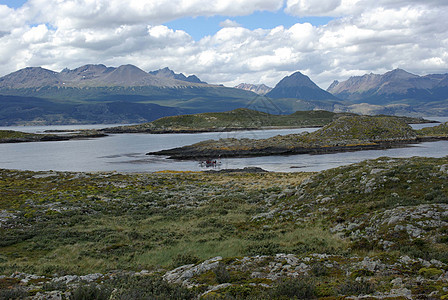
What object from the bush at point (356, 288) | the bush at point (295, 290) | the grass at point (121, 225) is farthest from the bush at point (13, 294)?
the bush at point (356, 288)

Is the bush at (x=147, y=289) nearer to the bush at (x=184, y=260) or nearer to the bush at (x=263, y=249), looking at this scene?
the bush at (x=184, y=260)

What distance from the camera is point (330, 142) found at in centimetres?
12294

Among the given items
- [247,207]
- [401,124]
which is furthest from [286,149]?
[247,207]

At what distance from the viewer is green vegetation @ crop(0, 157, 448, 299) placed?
36.3 feet

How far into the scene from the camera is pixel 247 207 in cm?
3022

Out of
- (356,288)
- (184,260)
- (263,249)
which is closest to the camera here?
(356,288)

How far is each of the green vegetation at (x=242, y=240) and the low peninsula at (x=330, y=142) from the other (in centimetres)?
8086

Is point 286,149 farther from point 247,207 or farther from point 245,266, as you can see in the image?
point 245,266

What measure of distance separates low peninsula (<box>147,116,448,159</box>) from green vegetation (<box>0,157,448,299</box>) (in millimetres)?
80860

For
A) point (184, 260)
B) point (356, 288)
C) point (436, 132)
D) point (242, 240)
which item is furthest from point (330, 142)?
point (356, 288)

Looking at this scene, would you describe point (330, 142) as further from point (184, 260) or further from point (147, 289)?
point (147, 289)

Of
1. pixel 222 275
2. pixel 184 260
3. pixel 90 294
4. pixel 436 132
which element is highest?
pixel 436 132

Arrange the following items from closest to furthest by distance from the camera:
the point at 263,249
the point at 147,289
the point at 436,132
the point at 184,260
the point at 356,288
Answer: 1. the point at 356,288
2. the point at 147,289
3. the point at 184,260
4. the point at 263,249
5. the point at 436,132

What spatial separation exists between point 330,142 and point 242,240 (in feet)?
365
